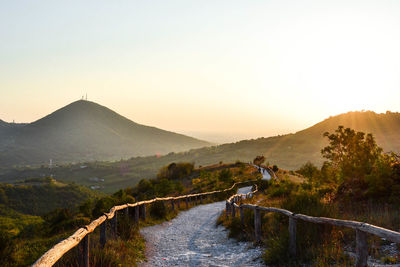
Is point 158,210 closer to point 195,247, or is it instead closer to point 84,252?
point 195,247

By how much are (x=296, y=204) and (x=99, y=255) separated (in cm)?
568

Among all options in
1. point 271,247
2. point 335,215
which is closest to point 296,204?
point 335,215

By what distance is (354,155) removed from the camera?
65.7 feet

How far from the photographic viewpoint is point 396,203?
11172 millimetres

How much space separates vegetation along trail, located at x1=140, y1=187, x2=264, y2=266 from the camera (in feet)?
29.0

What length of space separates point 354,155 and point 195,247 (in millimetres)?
13363

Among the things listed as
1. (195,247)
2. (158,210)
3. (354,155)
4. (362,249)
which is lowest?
(195,247)

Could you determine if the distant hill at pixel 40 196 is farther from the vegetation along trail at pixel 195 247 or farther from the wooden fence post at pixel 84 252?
the wooden fence post at pixel 84 252

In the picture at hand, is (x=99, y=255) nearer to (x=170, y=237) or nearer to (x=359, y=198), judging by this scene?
(x=170, y=237)

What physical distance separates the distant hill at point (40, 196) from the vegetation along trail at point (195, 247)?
117610 millimetres

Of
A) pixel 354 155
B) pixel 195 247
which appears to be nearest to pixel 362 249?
pixel 195 247

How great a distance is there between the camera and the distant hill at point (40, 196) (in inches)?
4750

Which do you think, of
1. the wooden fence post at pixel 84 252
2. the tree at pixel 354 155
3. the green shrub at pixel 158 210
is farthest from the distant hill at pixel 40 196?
the wooden fence post at pixel 84 252

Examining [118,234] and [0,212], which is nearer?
[118,234]
